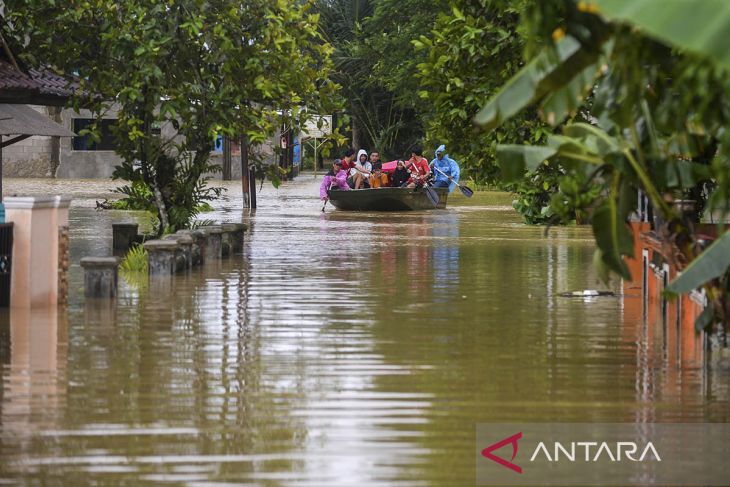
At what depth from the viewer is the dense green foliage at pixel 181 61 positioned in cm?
2234

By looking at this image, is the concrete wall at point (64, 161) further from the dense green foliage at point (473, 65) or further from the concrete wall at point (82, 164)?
the dense green foliage at point (473, 65)

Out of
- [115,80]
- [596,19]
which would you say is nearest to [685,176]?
[596,19]

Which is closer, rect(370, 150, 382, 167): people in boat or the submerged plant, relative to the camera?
the submerged plant

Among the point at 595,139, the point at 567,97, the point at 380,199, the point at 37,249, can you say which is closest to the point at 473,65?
the point at 37,249

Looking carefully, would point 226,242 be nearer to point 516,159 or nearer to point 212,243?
point 212,243

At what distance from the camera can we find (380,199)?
37781mm

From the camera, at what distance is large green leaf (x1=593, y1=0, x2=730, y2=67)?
555cm

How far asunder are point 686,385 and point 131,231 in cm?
1501

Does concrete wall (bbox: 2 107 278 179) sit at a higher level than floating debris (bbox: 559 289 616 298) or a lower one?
higher

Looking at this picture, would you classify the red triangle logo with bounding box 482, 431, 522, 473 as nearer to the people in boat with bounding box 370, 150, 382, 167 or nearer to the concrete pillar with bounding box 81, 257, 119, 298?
the concrete pillar with bounding box 81, 257, 119, 298

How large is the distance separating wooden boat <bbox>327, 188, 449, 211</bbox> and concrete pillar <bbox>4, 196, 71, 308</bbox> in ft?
72.5

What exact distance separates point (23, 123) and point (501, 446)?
14.1 meters

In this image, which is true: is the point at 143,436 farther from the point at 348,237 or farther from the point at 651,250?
the point at 348,237

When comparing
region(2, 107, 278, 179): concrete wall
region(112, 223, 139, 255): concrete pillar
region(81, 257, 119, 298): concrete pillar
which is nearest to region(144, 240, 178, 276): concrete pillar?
region(81, 257, 119, 298): concrete pillar
